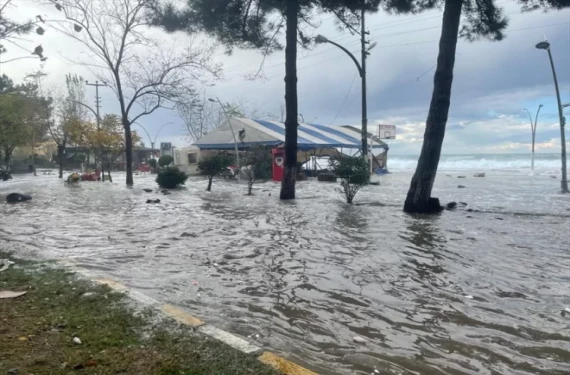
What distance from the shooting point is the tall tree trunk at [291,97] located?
15.1 m

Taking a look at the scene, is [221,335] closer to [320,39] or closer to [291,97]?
[291,97]

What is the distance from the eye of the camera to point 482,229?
9.36 metres

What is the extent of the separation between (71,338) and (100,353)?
379mm

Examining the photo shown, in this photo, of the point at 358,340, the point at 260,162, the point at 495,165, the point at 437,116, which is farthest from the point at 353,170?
the point at 495,165

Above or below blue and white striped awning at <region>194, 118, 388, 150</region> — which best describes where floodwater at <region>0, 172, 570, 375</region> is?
below

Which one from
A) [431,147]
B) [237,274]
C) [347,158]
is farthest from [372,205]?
[237,274]

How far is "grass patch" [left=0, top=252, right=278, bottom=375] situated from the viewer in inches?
111

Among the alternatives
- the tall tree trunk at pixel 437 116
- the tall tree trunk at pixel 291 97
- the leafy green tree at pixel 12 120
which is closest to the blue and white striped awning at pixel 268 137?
the leafy green tree at pixel 12 120

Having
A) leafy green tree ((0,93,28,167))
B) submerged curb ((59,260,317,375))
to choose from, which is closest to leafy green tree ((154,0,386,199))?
submerged curb ((59,260,317,375))

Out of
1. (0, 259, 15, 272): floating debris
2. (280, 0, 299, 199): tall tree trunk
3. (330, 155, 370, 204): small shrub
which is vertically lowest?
(0, 259, 15, 272): floating debris

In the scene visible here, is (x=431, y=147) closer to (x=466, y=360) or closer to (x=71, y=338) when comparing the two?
(x=466, y=360)

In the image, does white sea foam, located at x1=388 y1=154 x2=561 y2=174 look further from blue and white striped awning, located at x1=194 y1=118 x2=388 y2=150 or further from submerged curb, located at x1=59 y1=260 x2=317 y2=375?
submerged curb, located at x1=59 y1=260 x2=317 y2=375

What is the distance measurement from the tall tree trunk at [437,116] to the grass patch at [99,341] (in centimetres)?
939

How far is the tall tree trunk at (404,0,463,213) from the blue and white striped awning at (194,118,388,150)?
18.3 m
